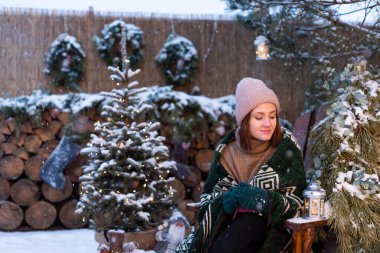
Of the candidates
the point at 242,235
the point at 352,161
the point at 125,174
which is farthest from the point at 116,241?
the point at 352,161

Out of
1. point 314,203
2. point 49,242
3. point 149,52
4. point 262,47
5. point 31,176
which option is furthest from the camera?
point 149,52

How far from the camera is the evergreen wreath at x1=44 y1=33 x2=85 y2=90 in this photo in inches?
259

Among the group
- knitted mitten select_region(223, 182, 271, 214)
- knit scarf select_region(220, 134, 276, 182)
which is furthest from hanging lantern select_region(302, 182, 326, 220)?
knit scarf select_region(220, 134, 276, 182)

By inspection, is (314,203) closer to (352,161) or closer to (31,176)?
(352,161)

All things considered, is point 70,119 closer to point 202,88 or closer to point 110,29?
point 110,29

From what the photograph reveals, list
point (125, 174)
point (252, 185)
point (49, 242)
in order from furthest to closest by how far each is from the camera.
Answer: point (49, 242)
point (125, 174)
point (252, 185)

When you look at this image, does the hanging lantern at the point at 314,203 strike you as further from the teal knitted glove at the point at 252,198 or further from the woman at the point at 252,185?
the teal knitted glove at the point at 252,198

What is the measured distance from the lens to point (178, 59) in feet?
22.4

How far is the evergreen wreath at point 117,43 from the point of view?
666 centimetres

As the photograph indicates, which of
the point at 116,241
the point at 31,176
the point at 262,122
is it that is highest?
the point at 262,122

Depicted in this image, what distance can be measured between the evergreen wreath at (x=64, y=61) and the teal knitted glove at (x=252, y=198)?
13.6 feet

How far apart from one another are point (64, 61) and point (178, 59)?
134 cm

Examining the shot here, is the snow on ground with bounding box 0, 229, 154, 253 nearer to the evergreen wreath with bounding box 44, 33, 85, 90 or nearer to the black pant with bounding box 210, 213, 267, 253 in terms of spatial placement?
the evergreen wreath with bounding box 44, 33, 85, 90

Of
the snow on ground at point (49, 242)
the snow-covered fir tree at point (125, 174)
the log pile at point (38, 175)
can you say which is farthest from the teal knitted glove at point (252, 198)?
the log pile at point (38, 175)
